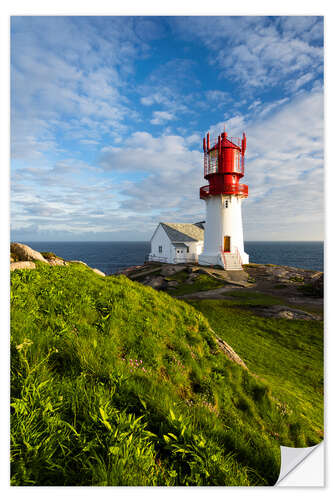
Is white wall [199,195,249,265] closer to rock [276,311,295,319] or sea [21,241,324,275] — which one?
sea [21,241,324,275]

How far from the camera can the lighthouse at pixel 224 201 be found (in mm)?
27578

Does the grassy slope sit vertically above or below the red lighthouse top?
below

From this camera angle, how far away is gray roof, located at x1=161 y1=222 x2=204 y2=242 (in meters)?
37.5

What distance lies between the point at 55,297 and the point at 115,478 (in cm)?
341

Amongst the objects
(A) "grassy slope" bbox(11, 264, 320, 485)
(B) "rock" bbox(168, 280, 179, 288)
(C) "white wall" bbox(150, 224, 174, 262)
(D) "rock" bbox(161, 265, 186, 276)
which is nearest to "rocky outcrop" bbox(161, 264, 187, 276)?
(D) "rock" bbox(161, 265, 186, 276)

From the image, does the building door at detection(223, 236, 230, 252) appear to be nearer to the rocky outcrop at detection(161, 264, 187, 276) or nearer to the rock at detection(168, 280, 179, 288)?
the rocky outcrop at detection(161, 264, 187, 276)

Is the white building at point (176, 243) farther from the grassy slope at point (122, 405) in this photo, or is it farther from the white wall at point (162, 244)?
the grassy slope at point (122, 405)

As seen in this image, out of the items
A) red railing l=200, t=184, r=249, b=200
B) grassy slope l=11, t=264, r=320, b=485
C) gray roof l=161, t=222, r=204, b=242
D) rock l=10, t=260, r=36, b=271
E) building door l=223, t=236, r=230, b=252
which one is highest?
red railing l=200, t=184, r=249, b=200

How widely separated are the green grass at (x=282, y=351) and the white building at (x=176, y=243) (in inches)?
807

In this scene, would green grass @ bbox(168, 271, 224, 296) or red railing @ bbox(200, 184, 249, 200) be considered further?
red railing @ bbox(200, 184, 249, 200)

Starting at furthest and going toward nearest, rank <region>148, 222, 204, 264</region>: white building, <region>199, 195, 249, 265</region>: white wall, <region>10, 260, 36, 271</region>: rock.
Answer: <region>148, 222, 204, 264</region>: white building
<region>199, 195, 249, 265</region>: white wall
<region>10, 260, 36, 271</region>: rock

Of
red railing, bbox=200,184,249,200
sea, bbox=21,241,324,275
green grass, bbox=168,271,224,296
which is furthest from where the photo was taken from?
sea, bbox=21,241,324,275

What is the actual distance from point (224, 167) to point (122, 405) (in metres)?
29.2
